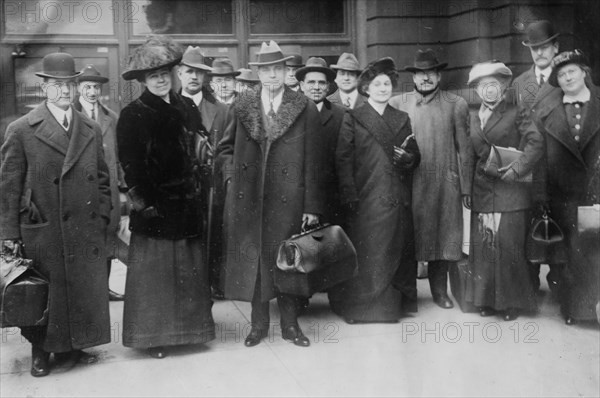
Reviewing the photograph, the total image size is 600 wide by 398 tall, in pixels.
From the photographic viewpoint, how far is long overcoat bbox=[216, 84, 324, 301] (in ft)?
16.2

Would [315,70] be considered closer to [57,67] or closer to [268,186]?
[268,186]

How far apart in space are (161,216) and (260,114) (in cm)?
106

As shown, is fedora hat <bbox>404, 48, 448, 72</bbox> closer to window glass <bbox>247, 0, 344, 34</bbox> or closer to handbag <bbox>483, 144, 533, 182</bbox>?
handbag <bbox>483, 144, 533, 182</bbox>

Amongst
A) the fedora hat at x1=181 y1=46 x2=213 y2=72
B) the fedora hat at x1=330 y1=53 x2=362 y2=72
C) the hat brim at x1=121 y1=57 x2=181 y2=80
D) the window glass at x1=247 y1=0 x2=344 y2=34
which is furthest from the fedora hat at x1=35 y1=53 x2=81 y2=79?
the window glass at x1=247 y1=0 x2=344 y2=34

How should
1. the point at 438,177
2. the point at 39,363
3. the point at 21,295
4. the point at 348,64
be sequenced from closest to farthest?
1. the point at 21,295
2. the point at 39,363
3. the point at 438,177
4. the point at 348,64

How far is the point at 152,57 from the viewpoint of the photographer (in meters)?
4.45

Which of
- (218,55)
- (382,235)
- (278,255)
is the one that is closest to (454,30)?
(218,55)

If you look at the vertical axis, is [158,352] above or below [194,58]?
below

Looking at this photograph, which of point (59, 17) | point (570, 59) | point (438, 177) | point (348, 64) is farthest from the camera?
point (59, 17)

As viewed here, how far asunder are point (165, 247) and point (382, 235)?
5.76 ft

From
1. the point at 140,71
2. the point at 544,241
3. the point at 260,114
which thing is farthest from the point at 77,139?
the point at 544,241

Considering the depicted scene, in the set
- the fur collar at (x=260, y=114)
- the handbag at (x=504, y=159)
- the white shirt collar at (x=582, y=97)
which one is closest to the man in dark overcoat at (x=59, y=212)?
the fur collar at (x=260, y=114)

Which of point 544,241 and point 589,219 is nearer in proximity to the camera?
point 589,219

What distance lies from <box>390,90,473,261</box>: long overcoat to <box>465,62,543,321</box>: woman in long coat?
0.21 metres
